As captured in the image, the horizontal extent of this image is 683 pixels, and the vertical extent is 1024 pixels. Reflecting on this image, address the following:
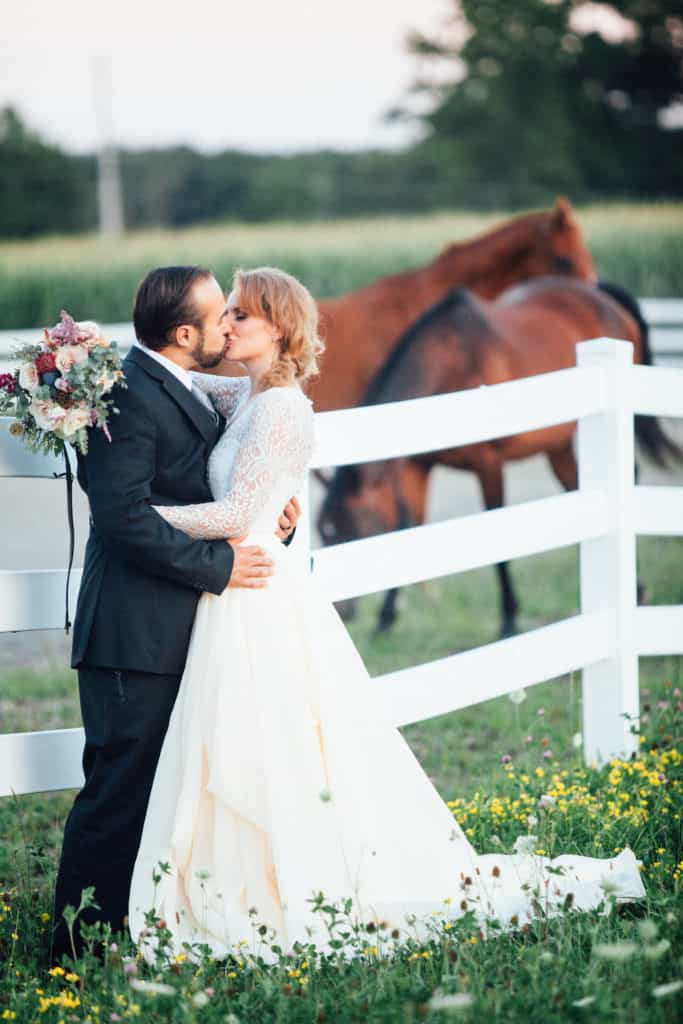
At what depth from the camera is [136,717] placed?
298 centimetres

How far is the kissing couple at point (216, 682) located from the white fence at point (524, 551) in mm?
431

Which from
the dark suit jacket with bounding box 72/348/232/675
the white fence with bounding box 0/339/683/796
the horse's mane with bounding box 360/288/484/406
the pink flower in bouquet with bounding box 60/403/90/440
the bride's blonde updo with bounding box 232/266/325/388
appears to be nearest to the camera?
the pink flower in bouquet with bounding box 60/403/90/440

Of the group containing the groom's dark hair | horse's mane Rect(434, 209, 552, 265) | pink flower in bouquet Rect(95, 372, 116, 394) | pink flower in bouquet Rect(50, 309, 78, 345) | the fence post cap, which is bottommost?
pink flower in bouquet Rect(95, 372, 116, 394)

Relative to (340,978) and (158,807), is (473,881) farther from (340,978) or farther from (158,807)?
(158,807)

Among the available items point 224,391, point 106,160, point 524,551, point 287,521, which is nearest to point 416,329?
point 524,551

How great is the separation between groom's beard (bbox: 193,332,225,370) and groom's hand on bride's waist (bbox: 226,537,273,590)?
18.5 inches

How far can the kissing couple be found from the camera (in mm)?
2912

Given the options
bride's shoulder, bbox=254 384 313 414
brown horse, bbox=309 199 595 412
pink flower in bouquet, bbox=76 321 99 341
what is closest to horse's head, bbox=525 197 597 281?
brown horse, bbox=309 199 595 412

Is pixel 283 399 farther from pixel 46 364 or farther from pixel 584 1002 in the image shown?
pixel 584 1002

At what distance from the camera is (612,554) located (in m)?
4.43

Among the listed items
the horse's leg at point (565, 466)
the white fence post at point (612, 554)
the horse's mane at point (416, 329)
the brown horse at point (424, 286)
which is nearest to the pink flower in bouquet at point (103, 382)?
the white fence post at point (612, 554)

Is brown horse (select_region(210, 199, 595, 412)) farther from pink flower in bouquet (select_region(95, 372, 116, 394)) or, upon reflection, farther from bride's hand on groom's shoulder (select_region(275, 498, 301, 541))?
pink flower in bouquet (select_region(95, 372, 116, 394))

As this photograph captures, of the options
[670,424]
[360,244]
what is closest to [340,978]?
[670,424]

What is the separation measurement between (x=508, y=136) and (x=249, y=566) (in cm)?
3315
